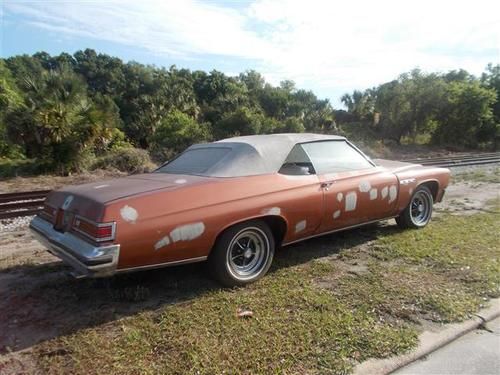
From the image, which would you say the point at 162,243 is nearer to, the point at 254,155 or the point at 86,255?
the point at 86,255

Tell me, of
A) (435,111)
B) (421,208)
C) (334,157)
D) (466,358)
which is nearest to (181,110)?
(435,111)

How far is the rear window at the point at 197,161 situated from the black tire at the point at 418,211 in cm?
269

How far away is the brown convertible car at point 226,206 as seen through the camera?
3002 mm

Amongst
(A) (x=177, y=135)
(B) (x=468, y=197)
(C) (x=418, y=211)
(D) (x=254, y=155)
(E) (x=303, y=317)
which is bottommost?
(E) (x=303, y=317)

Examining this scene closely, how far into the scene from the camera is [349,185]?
436 cm

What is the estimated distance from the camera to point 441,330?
294 centimetres

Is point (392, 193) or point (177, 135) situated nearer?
point (392, 193)

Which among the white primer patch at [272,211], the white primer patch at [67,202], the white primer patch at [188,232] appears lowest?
the white primer patch at [188,232]

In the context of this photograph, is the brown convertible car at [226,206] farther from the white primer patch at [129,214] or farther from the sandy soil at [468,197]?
the sandy soil at [468,197]

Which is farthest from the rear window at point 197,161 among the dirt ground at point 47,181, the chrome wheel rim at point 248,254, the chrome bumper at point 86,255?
the dirt ground at point 47,181

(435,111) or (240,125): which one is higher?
(435,111)

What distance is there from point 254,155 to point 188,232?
1150mm

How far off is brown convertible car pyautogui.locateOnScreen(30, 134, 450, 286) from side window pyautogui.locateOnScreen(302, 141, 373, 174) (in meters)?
0.01

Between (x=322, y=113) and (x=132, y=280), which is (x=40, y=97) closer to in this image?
(x=132, y=280)
